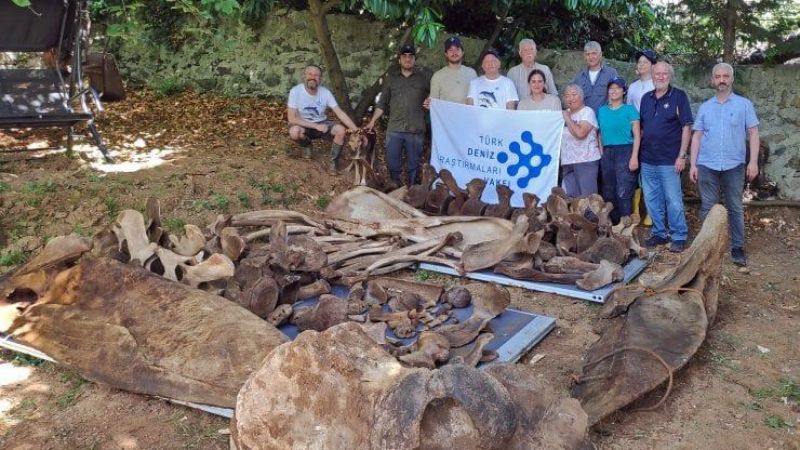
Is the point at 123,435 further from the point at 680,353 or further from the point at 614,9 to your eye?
the point at 614,9

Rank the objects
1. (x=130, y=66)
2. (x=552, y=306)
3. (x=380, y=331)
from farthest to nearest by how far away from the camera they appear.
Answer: (x=130, y=66), (x=552, y=306), (x=380, y=331)

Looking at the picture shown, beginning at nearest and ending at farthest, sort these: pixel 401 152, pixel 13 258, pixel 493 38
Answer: pixel 13 258, pixel 401 152, pixel 493 38

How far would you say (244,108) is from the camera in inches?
380

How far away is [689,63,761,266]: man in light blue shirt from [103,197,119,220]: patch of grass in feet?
16.8

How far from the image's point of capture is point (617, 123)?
20.7 ft

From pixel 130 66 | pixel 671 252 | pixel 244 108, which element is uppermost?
pixel 130 66

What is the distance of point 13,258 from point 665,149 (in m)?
5.51

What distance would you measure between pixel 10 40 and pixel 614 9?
695cm

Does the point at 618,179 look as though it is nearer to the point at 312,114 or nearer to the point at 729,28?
the point at 729,28

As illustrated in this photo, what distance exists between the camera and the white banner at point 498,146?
6.90m

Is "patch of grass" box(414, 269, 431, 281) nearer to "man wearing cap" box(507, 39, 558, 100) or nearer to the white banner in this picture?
the white banner

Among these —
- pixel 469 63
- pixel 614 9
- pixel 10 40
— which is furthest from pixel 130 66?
pixel 614 9

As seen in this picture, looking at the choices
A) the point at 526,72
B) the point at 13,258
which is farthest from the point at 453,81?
the point at 13,258

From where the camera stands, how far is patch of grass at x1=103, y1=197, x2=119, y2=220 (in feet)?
20.2
